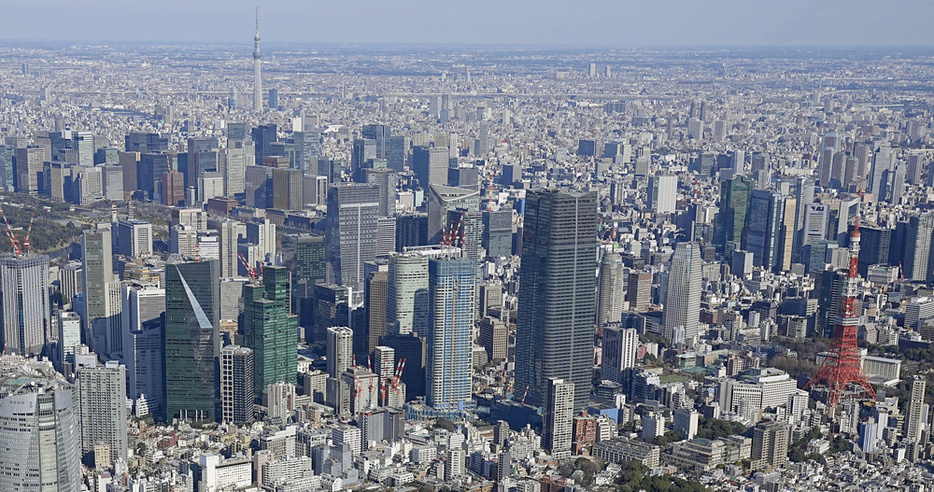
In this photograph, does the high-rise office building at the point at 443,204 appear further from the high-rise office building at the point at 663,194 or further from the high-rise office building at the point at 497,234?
the high-rise office building at the point at 663,194

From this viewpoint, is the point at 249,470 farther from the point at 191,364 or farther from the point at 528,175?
the point at 528,175

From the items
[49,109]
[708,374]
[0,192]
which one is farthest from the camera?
A: [49,109]

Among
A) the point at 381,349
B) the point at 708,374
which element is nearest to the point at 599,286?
the point at 708,374

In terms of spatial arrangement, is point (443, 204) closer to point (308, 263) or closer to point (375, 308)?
point (308, 263)

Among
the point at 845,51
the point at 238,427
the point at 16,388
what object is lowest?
the point at 238,427

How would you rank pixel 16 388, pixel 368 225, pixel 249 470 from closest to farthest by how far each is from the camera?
1. pixel 16 388
2. pixel 249 470
3. pixel 368 225

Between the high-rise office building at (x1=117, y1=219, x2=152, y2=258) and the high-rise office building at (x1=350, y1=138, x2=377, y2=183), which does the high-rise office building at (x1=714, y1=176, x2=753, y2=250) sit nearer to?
the high-rise office building at (x1=350, y1=138, x2=377, y2=183)
